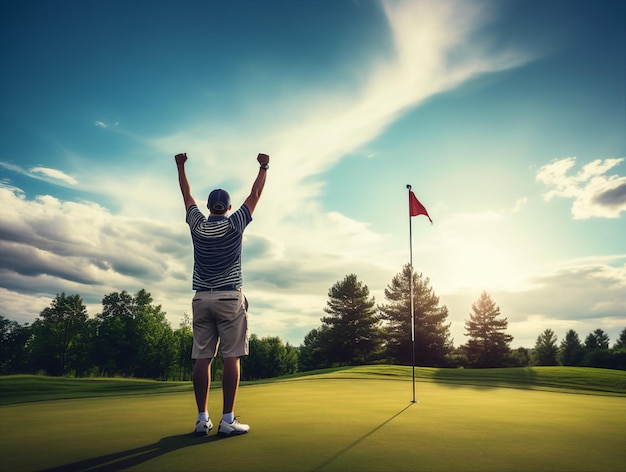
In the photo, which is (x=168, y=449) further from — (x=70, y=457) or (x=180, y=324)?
(x=180, y=324)

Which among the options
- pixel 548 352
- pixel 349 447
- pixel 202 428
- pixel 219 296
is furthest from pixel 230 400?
pixel 548 352

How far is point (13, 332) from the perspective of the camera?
8369 centimetres

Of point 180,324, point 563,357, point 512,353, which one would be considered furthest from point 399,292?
point 563,357

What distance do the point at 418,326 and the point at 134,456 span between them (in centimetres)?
5375

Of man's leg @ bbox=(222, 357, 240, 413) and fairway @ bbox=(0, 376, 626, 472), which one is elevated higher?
man's leg @ bbox=(222, 357, 240, 413)

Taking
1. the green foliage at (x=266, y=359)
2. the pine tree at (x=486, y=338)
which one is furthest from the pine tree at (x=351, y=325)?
the green foliage at (x=266, y=359)

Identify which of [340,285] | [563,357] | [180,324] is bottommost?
[563,357]

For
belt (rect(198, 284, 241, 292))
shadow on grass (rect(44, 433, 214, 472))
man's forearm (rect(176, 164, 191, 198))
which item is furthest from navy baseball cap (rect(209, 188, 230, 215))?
shadow on grass (rect(44, 433, 214, 472))

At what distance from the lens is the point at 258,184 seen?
527 cm

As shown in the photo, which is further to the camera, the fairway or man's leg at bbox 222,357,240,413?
man's leg at bbox 222,357,240,413

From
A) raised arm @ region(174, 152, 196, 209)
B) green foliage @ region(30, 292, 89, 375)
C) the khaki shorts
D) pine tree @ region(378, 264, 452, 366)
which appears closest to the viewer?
→ the khaki shorts

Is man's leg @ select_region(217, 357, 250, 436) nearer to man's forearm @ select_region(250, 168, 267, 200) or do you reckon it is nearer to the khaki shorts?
the khaki shorts

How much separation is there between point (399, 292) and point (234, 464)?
55419mm

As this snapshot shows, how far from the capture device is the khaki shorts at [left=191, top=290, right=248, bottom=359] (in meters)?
4.80
